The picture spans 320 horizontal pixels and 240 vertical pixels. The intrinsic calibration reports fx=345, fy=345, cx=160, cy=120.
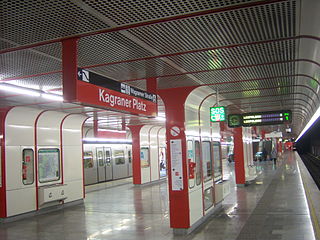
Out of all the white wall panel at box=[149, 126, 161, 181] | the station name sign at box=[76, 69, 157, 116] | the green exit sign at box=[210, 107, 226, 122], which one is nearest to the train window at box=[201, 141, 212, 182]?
the green exit sign at box=[210, 107, 226, 122]

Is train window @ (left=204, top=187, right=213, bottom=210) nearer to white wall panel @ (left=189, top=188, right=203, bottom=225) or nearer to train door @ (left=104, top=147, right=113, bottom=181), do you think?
white wall panel @ (left=189, top=188, right=203, bottom=225)

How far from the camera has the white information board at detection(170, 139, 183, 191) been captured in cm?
779

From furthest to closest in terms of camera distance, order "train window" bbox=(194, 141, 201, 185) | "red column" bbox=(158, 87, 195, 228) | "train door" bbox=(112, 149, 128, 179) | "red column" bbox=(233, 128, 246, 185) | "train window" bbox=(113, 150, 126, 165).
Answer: "train window" bbox=(113, 150, 126, 165) < "train door" bbox=(112, 149, 128, 179) < "red column" bbox=(233, 128, 246, 185) < "train window" bbox=(194, 141, 201, 185) < "red column" bbox=(158, 87, 195, 228)

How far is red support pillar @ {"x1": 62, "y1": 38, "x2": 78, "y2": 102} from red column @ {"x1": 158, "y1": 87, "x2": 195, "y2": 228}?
4099 mm

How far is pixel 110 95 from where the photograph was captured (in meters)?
4.53

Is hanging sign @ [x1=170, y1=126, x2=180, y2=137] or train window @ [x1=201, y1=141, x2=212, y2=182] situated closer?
hanging sign @ [x1=170, y1=126, x2=180, y2=137]

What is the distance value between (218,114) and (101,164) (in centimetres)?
1231

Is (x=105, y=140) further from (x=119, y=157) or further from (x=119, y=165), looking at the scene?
(x=119, y=165)

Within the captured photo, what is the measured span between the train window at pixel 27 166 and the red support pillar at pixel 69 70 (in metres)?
7.08

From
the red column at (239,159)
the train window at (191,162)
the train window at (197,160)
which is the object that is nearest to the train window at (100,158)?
the red column at (239,159)

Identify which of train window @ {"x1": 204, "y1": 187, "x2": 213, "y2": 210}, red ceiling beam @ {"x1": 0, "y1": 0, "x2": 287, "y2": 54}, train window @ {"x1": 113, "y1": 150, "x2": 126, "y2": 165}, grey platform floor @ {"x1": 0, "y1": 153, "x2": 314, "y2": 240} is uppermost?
red ceiling beam @ {"x1": 0, "y1": 0, "x2": 287, "y2": 54}

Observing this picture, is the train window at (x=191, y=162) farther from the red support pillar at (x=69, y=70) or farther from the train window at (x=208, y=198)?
the red support pillar at (x=69, y=70)

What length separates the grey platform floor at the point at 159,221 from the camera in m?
7.48

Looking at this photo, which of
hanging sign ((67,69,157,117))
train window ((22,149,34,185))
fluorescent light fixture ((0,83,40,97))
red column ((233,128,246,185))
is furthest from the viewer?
red column ((233,128,246,185))
